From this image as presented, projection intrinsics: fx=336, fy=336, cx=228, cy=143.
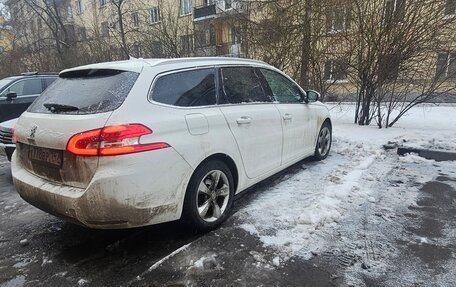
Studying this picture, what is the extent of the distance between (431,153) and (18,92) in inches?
382

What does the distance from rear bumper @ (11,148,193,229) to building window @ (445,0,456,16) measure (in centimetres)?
744

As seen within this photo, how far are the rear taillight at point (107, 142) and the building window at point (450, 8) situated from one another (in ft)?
25.6

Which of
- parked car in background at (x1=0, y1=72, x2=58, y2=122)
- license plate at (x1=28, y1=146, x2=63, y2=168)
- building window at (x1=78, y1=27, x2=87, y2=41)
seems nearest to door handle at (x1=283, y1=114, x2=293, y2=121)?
license plate at (x1=28, y1=146, x2=63, y2=168)

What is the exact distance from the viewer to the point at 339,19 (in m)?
8.59

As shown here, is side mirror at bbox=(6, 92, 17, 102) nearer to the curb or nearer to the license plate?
the license plate

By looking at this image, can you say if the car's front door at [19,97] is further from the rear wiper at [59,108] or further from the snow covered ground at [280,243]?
the rear wiper at [59,108]

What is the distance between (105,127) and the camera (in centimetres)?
260

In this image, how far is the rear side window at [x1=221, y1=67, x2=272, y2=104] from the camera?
12.2ft

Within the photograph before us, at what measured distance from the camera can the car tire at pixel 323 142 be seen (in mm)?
5731

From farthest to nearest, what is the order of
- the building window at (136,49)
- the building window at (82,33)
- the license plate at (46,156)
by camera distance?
the building window at (82,33) < the building window at (136,49) < the license plate at (46,156)

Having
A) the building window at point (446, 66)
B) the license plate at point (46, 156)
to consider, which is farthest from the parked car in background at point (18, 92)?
the building window at point (446, 66)

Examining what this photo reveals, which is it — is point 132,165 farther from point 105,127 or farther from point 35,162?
point 35,162

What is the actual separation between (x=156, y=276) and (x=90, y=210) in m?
0.74

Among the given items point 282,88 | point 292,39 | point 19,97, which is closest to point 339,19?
point 292,39
